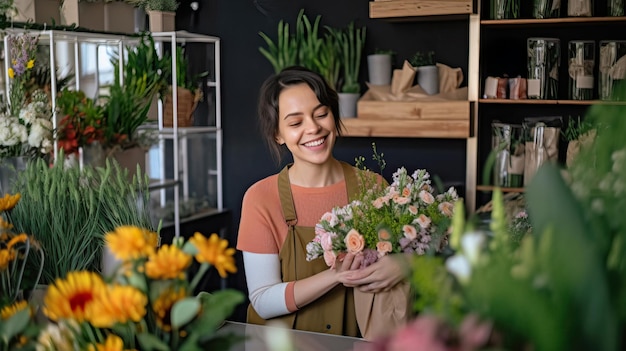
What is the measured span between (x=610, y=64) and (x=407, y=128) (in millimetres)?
1023

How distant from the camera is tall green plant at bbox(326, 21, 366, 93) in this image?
433cm

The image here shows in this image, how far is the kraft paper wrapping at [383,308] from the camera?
182 centimetres

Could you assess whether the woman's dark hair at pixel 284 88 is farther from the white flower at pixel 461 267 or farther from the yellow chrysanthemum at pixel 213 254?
the white flower at pixel 461 267

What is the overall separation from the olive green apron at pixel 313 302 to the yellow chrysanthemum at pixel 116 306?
3.90ft

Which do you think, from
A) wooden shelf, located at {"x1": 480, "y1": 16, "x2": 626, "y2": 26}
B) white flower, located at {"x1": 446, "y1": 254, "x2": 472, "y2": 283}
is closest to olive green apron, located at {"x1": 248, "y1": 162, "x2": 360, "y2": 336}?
white flower, located at {"x1": 446, "y1": 254, "x2": 472, "y2": 283}

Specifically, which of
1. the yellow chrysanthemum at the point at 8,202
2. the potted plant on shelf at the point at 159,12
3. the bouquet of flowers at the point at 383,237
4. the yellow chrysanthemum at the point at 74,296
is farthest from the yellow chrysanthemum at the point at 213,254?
the potted plant on shelf at the point at 159,12

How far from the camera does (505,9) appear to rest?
393 centimetres

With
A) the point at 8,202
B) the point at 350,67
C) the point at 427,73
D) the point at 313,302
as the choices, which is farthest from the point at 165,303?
the point at 350,67

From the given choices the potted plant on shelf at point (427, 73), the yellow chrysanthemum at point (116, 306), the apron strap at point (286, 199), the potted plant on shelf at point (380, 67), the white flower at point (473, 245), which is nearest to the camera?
the white flower at point (473, 245)

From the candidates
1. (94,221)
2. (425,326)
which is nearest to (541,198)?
(425,326)

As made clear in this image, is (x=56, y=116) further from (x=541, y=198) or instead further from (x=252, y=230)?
(x=541, y=198)

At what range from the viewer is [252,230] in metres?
2.18

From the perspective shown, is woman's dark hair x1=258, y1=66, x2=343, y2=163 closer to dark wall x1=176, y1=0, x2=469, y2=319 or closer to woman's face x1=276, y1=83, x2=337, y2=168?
woman's face x1=276, y1=83, x2=337, y2=168

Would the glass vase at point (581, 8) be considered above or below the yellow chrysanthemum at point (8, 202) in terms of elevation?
above
